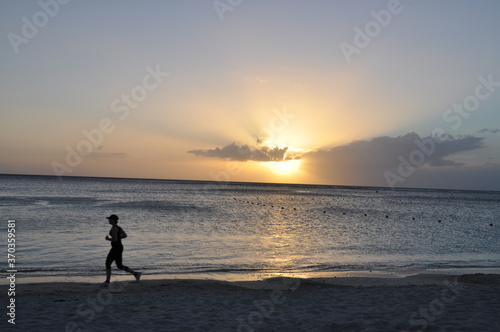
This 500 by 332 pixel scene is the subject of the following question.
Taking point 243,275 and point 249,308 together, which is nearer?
point 249,308

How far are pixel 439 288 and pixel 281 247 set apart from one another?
13.0 m

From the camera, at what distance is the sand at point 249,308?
7730 millimetres

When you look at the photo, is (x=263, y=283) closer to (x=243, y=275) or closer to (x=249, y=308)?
(x=243, y=275)

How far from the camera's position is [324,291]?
37.1ft

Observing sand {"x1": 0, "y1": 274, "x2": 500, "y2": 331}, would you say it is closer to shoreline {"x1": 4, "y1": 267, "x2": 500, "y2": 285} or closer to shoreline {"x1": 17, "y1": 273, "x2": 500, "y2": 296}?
shoreline {"x1": 17, "y1": 273, "x2": 500, "y2": 296}

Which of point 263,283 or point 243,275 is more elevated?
point 263,283

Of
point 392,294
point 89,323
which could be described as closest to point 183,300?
point 89,323

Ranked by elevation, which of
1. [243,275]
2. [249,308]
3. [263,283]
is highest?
[249,308]

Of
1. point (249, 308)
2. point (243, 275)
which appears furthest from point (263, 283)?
point (249, 308)

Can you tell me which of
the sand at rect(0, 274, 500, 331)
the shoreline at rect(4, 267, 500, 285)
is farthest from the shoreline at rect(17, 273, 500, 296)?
the shoreline at rect(4, 267, 500, 285)

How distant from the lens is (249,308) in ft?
30.4

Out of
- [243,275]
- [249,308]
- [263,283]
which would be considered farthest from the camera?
[243,275]

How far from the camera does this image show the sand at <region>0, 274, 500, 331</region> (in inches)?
304

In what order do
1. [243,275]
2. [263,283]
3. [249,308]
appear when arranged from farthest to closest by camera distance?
[243,275] → [263,283] → [249,308]
